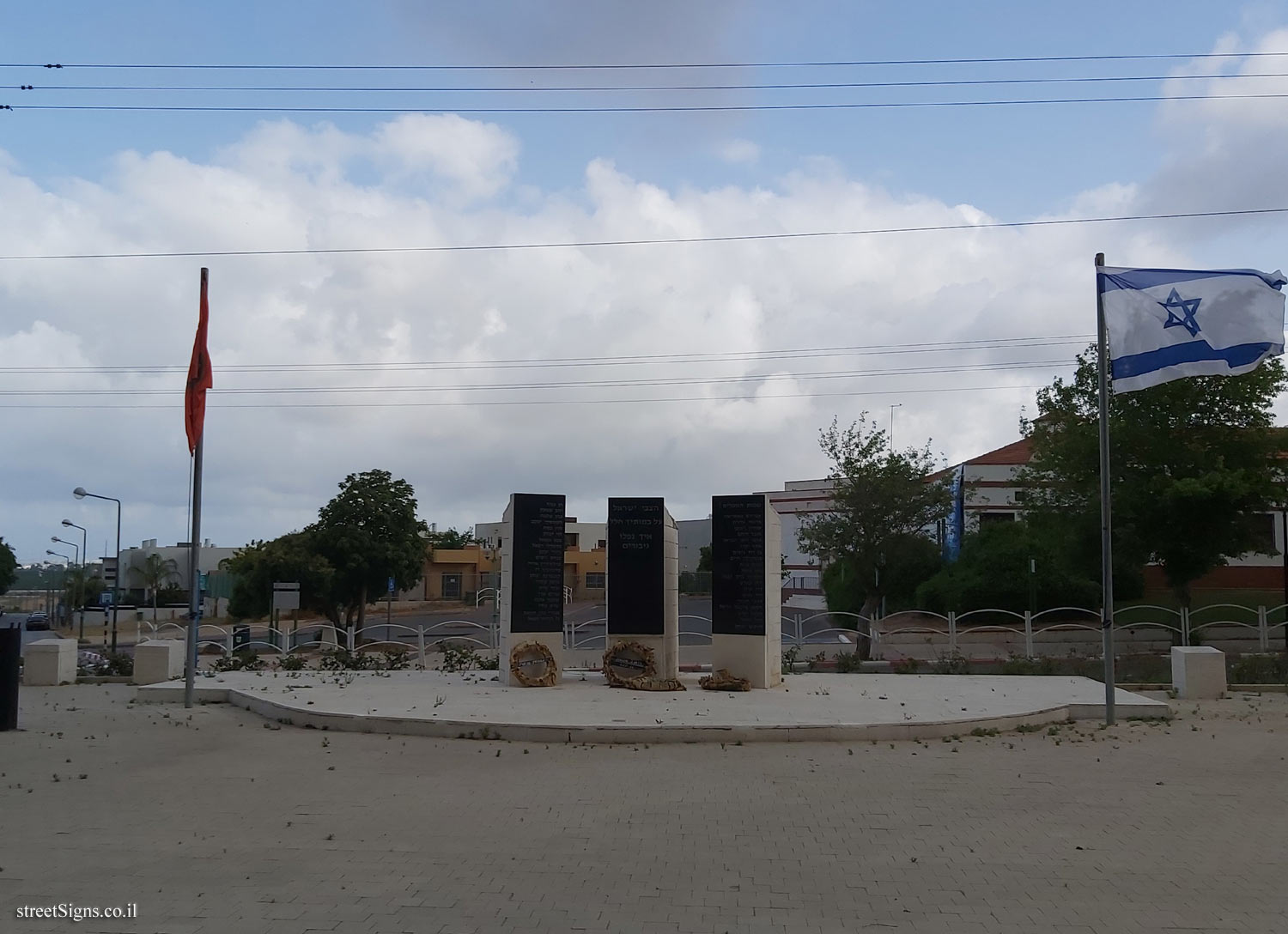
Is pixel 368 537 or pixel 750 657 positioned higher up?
pixel 368 537

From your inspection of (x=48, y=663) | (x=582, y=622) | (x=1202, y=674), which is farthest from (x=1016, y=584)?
(x=48, y=663)

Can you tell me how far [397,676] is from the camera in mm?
19078

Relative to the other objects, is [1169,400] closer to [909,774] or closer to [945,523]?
[945,523]

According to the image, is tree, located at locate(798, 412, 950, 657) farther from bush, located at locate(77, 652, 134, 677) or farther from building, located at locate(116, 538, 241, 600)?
building, located at locate(116, 538, 241, 600)

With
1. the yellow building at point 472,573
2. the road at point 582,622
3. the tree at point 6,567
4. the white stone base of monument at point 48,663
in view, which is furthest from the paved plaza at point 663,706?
the tree at point 6,567

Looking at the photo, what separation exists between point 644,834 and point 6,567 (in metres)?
114

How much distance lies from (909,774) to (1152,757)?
322 cm

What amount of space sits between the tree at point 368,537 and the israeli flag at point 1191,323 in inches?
966

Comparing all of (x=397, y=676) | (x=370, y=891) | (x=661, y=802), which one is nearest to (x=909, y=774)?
(x=661, y=802)

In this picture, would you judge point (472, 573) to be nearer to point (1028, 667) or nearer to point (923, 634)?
point (923, 634)

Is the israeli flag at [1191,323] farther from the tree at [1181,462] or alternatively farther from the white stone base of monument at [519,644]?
the tree at [1181,462]

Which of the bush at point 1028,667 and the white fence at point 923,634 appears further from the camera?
the white fence at point 923,634

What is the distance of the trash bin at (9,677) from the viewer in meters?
13.4

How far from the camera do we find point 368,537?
3356cm
